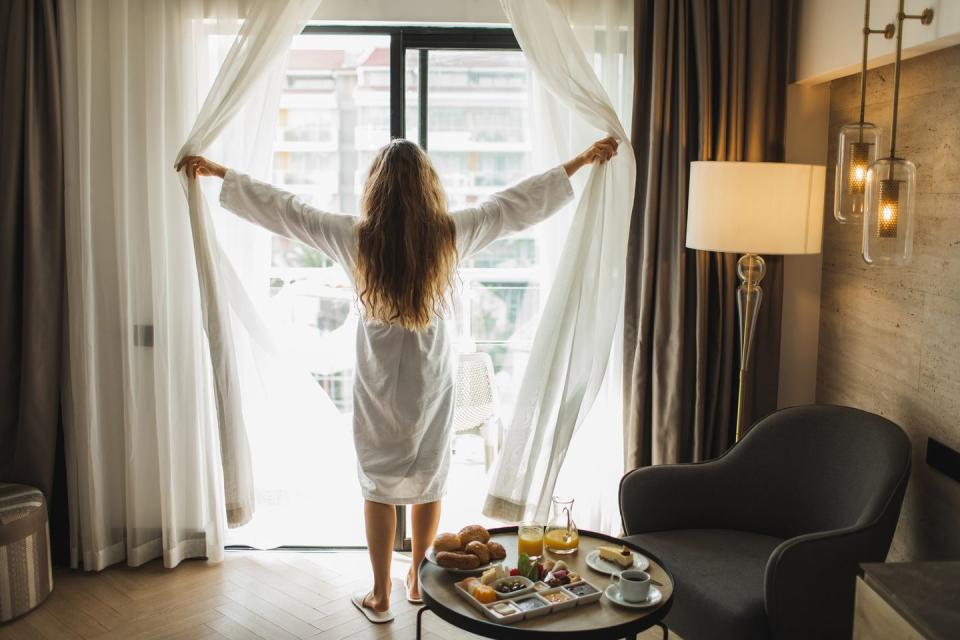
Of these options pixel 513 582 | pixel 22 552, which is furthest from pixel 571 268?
pixel 22 552

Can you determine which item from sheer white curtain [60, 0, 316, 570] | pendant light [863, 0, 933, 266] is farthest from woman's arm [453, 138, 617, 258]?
pendant light [863, 0, 933, 266]

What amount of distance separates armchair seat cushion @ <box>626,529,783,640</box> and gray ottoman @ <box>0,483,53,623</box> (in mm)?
2040

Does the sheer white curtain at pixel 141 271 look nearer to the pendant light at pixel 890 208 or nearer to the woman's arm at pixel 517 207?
the woman's arm at pixel 517 207

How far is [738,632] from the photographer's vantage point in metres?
2.29

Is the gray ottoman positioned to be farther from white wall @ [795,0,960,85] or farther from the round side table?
white wall @ [795,0,960,85]

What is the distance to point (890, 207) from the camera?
7.14 feet

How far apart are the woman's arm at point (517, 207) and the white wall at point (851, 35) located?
773mm

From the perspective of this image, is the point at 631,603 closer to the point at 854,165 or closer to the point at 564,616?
the point at 564,616

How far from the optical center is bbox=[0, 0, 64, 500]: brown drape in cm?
319

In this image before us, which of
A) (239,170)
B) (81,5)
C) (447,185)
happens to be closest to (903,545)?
(447,185)

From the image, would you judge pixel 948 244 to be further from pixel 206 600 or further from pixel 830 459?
pixel 206 600

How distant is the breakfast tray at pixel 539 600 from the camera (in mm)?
2137

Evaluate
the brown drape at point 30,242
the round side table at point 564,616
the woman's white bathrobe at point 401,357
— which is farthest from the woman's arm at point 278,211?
the round side table at point 564,616

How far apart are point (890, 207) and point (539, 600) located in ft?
4.24
